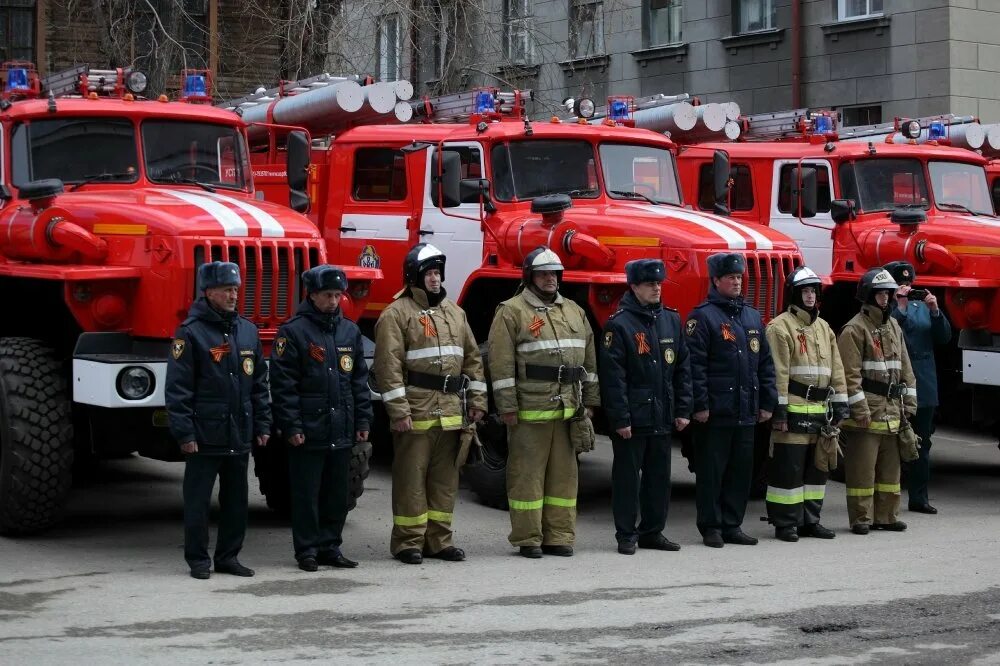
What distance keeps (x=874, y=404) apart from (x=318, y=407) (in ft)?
12.7

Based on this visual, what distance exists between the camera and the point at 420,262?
32.4 ft

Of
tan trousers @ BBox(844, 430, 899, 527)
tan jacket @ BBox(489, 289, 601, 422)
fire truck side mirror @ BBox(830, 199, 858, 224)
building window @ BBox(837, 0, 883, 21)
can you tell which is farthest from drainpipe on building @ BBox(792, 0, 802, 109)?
tan jacket @ BBox(489, 289, 601, 422)

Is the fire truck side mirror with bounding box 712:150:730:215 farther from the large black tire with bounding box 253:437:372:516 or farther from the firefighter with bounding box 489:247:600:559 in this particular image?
the large black tire with bounding box 253:437:372:516

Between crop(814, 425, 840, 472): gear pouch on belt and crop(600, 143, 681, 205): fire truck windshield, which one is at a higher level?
crop(600, 143, 681, 205): fire truck windshield

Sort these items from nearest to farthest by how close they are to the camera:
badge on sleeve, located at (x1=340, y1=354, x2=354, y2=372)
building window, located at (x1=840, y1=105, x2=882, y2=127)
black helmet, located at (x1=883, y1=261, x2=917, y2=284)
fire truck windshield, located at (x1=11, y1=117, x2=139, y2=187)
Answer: badge on sleeve, located at (x1=340, y1=354, x2=354, y2=372) < fire truck windshield, located at (x1=11, y1=117, x2=139, y2=187) < black helmet, located at (x1=883, y1=261, x2=917, y2=284) < building window, located at (x1=840, y1=105, x2=882, y2=127)

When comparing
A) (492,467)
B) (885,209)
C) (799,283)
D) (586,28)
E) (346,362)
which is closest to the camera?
(346,362)

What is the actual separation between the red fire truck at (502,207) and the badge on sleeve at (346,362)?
2.33m

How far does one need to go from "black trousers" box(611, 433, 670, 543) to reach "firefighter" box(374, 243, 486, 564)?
96 cm

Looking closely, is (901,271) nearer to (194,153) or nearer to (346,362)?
(346,362)

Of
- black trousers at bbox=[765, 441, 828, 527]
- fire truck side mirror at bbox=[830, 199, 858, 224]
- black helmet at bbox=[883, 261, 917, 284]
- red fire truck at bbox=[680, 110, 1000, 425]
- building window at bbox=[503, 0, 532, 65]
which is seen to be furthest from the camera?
building window at bbox=[503, 0, 532, 65]

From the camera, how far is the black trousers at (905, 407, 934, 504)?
11914mm

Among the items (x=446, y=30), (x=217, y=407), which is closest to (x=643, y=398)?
(x=217, y=407)

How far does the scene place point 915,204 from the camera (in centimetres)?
1416

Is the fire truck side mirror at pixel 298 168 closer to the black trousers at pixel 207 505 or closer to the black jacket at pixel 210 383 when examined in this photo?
the black jacket at pixel 210 383
